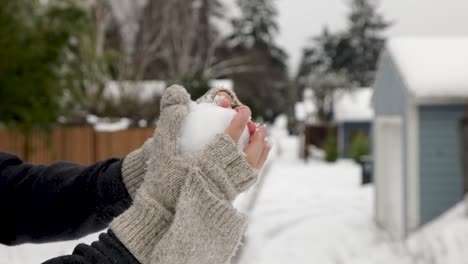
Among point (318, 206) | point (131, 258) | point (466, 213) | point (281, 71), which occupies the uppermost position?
point (281, 71)

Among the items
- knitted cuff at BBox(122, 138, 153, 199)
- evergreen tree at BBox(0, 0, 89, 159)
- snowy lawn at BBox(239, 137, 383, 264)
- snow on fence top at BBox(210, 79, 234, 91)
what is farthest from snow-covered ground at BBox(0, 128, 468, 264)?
knitted cuff at BBox(122, 138, 153, 199)

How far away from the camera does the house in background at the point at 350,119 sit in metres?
20.9

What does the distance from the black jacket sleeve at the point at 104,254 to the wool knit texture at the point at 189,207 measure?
1cm

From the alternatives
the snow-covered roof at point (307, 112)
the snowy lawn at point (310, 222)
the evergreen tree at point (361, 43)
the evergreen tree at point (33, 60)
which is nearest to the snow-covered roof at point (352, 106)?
the snow-covered roof at point (307, 112)

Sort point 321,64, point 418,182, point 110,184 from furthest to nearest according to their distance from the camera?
1. point 321,64
2. point 418,182
3. point 110,184

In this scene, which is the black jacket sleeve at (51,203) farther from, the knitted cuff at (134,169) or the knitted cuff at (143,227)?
the knitted cuff at (143,227)

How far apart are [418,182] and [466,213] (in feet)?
2.43

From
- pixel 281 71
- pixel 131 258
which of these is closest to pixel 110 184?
pixel 131 258

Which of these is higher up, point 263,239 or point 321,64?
point 321,64

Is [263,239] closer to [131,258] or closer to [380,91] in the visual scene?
[380,91]

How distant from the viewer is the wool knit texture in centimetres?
84

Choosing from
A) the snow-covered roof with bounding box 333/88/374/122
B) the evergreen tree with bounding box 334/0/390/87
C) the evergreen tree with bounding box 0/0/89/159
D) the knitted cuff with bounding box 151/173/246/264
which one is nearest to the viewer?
the knitted cuff with bounding box 151/173/246/264

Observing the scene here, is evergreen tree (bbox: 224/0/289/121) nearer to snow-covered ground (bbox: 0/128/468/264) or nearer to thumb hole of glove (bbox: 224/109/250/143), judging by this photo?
snow-covered ground (bbox: 0/128/468/264)

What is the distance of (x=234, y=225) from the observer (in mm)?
874
